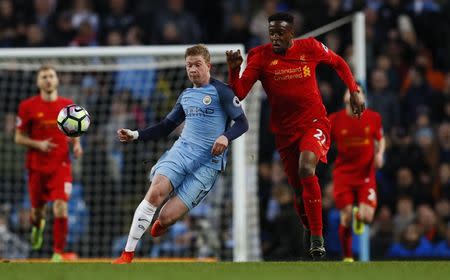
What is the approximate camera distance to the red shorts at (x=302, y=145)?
9773mm

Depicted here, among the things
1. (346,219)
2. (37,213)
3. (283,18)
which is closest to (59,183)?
(37,213)

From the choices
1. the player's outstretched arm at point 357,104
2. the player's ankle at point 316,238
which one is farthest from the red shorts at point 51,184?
the player's outstretched arm at point 357,104

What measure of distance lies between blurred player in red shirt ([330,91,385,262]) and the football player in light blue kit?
10.5ft

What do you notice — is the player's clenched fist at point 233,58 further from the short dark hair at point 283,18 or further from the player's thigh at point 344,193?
the player's thigh at point 344,193

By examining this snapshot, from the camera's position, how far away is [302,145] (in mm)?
9789

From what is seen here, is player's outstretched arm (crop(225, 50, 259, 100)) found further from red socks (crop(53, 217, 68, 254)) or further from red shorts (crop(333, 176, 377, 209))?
red socks (crop(53, 217, 68, 254))

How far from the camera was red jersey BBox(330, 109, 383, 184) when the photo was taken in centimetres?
1271

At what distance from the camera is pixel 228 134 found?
9422 mm

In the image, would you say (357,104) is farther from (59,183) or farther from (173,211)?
(59,183)

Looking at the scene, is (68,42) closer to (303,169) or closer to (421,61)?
(421,61)

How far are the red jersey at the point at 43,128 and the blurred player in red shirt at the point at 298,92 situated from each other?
10.6 feet

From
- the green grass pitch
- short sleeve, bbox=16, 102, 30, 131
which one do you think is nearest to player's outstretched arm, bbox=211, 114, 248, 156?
the green grass pitch

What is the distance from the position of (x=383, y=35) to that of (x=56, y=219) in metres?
6.97

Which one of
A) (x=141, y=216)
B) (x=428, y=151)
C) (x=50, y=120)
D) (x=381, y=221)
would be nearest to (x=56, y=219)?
(x=50, y=120)
